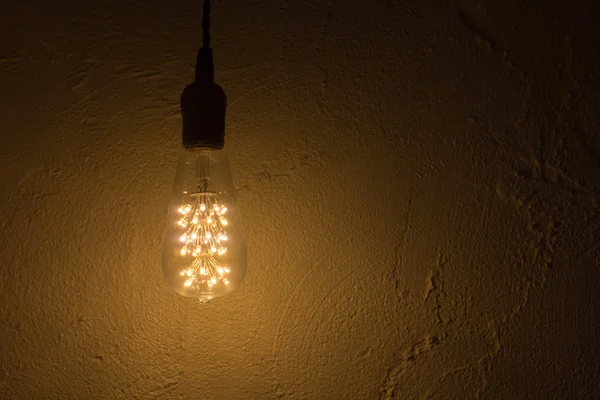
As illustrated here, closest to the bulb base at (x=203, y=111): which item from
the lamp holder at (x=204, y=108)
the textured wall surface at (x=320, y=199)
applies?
the lamp holder at (x=204, y=108)

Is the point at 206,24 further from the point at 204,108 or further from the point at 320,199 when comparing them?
the point at 320,199

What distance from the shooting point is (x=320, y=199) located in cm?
71

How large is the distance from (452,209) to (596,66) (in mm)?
278

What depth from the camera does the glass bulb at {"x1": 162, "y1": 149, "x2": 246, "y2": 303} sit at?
0.60m

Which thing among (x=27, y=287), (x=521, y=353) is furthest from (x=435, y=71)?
(x=27, y=287)

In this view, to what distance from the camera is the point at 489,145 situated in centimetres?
70

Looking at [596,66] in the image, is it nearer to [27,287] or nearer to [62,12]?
[62,12]

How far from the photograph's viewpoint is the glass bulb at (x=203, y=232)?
0.60 m

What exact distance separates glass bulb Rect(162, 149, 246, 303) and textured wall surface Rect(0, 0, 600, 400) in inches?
3.3

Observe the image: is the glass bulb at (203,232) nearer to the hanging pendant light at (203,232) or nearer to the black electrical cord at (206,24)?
the hanging pendant light at (203,232)

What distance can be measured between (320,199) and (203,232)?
186mm

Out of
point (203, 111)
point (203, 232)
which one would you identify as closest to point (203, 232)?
point (203, 232)

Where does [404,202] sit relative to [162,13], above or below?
below

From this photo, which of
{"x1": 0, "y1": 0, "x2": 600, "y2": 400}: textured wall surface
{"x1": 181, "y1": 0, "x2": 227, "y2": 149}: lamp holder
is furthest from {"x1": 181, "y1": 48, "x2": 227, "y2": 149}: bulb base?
{"x1": 0, "y1": 0, "x2": 600, "y2": 400}: textured wall surface
